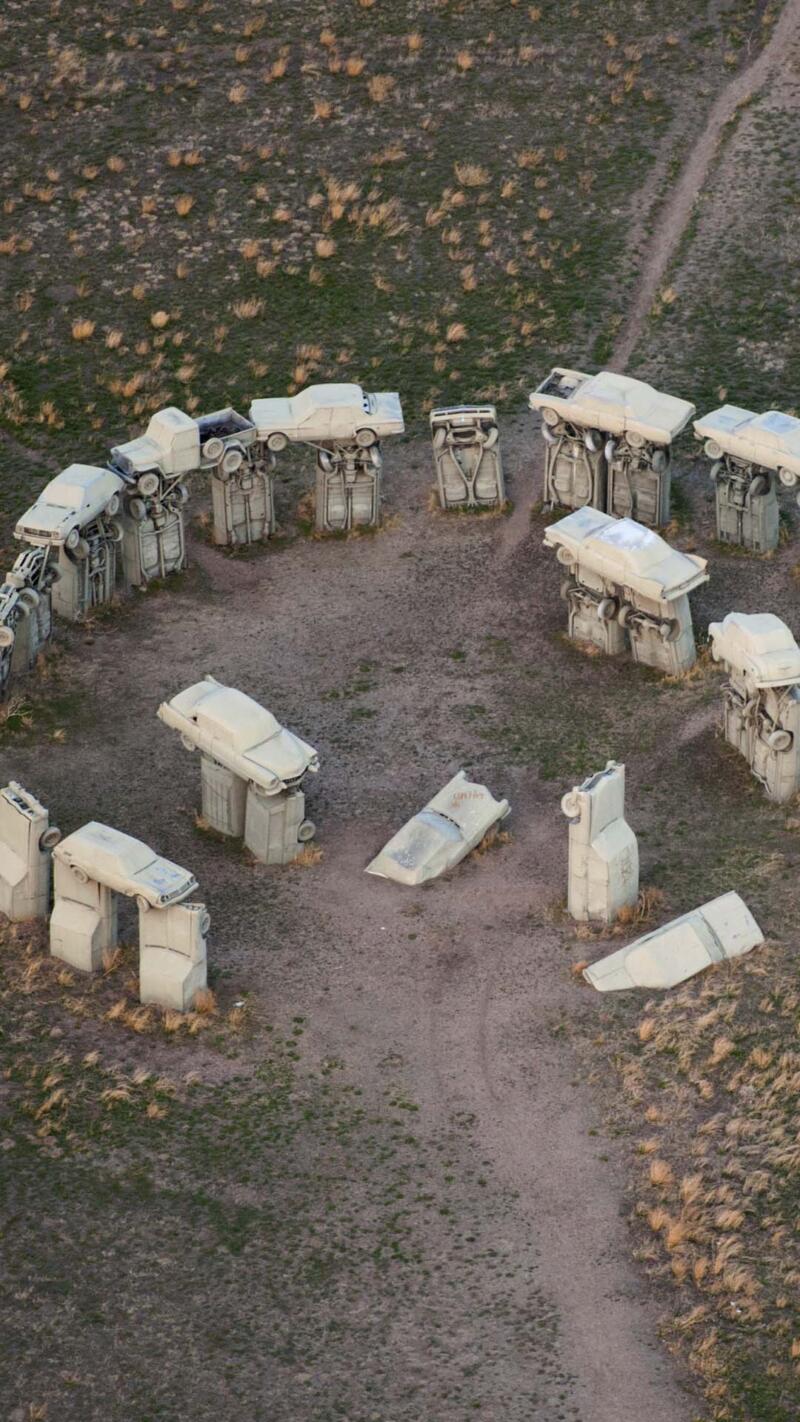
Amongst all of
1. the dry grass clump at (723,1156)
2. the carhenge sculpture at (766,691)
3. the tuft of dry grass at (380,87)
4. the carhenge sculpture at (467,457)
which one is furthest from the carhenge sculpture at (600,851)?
the tuft of dry grass at (380,87)

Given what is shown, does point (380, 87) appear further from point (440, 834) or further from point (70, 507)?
point (440, 834)

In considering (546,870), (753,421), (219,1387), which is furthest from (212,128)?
(219,1387)

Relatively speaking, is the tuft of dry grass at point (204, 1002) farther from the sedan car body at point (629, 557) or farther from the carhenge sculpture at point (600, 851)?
the sedan car body at point (629, 557)

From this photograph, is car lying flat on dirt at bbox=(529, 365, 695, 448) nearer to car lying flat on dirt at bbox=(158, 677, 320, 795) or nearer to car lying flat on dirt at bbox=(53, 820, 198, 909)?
car lying flat on dirt at bbox=(158, 677, 320, 795)

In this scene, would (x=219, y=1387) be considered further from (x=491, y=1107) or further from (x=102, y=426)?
(x=102, y=426)

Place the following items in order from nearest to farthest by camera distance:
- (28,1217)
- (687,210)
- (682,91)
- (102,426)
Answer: (28,1217) < (102,426) < (687,210) < (682,91)

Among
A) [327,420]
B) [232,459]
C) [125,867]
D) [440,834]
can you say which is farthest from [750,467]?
[125,867]
